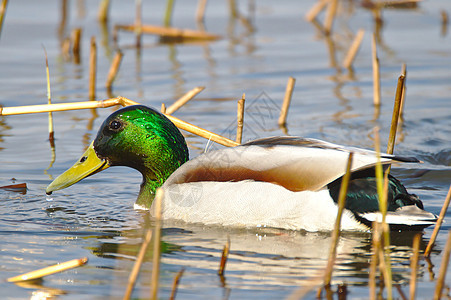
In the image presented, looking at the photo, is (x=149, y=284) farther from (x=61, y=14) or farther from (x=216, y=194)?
(x=61, y=14)

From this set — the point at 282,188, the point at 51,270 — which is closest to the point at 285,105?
the point at 282,188

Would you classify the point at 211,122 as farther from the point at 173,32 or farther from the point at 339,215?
the point at 339,215

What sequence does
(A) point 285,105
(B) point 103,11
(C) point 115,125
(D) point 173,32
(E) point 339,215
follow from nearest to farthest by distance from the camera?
1. (E) point 339,215
2. (C) point 115,125
3. (A) point 285,105
4. (D) point 173,32
5. (B) point 103,11

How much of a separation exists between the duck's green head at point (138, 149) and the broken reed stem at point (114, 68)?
343cm

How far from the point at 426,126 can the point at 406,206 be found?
3411mm

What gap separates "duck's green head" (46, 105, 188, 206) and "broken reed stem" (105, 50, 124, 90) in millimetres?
3434

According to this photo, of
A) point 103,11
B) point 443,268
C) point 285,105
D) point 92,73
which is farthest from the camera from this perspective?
point 103,11

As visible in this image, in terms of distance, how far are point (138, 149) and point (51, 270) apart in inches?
73.1

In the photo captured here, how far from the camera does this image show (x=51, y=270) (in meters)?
3.96

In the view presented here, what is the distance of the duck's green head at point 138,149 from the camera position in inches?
222

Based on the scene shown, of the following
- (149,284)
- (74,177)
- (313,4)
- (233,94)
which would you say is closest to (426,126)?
(233,94)

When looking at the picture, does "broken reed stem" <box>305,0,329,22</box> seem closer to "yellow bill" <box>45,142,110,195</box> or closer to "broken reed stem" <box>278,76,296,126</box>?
"broken reed stem" <box>278,76,296,126</box>

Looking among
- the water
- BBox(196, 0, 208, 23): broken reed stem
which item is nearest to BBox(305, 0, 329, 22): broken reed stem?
the water

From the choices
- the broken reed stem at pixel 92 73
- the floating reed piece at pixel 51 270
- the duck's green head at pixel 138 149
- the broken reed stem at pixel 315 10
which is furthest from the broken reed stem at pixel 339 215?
the broken reed stem at pixel 315 10
